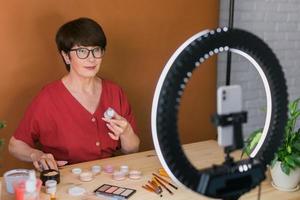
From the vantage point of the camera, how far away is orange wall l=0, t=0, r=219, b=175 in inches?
69.5

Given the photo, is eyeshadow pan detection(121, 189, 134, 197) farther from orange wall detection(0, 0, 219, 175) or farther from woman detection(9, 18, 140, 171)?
orange wall detection(0, 0, 219, 175)

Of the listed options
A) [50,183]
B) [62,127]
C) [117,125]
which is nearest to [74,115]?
[62,127]

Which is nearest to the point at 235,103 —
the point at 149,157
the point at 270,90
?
the point at 270,90

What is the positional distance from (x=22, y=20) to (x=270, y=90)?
51.6 inches

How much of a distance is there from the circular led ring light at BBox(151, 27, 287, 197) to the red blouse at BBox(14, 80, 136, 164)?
40.5 inches

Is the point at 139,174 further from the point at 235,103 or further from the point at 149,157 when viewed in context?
the point at 235,103

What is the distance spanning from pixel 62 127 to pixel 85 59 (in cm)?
30

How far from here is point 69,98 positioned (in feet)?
5.48

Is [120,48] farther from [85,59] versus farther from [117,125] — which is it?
[117,125]

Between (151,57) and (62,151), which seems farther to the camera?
(151,57)

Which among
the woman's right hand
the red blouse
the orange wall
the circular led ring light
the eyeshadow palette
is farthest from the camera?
the orange wall

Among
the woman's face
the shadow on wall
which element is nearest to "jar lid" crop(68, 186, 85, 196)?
the woman's face

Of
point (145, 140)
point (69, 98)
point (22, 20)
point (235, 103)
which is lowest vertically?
point (145, 140)

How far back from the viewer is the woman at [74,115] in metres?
1.63
